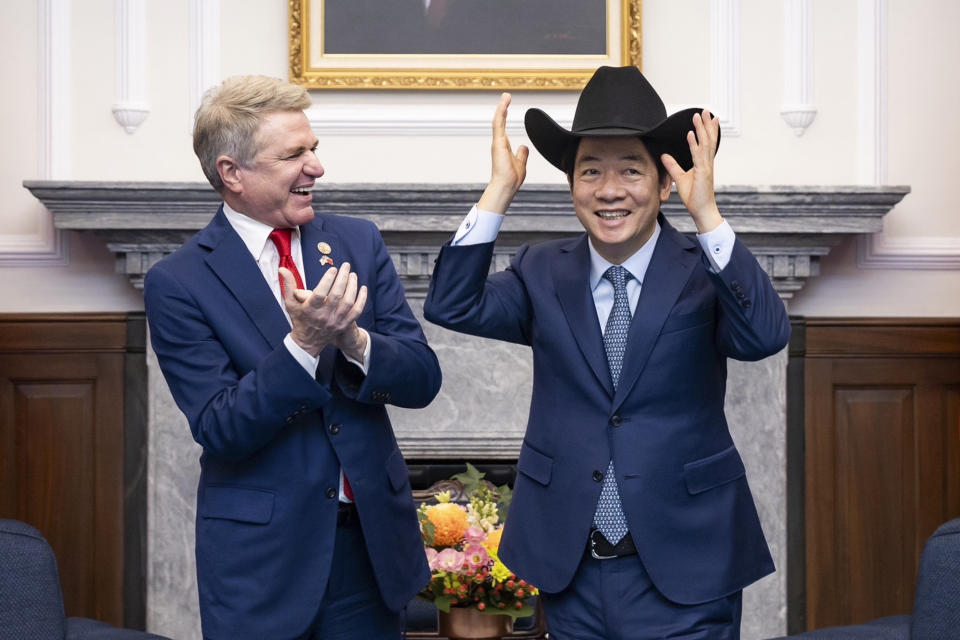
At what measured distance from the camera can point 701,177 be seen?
175cm

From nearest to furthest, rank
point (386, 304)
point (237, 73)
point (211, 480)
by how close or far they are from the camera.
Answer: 1. point (211, 480)
2. point (386, 304)
3. point (237, 73)

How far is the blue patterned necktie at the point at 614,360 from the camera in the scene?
179cm

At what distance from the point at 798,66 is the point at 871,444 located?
4.13 ft

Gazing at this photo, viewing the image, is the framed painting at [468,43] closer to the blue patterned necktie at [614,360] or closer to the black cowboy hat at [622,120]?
the black cowboy hat at [622,120]

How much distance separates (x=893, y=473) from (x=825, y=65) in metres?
1.36

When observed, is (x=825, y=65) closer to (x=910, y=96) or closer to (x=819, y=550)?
(x=910, y=96)

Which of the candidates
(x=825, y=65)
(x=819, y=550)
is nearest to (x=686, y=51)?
(x=825, y=65)

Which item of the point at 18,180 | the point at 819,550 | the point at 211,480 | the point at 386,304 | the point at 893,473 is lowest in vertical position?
Result: the point at 819,550

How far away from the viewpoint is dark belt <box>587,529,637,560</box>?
178cm

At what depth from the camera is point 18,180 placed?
11.7 ft

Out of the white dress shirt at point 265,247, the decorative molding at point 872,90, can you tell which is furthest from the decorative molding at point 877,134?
the white dress shirt at point 265,247

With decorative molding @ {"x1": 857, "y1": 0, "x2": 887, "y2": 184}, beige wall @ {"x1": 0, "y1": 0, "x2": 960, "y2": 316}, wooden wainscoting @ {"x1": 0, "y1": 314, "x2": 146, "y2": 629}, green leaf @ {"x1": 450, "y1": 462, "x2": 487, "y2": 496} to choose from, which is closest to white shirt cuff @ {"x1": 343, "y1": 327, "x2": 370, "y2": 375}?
green leaf @ {"x1": 450, "y1": 462, "x2": 487, "y2": 496}

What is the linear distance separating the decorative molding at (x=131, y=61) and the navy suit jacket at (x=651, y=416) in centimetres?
200

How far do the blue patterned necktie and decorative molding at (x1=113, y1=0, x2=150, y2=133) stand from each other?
7.15 ft
